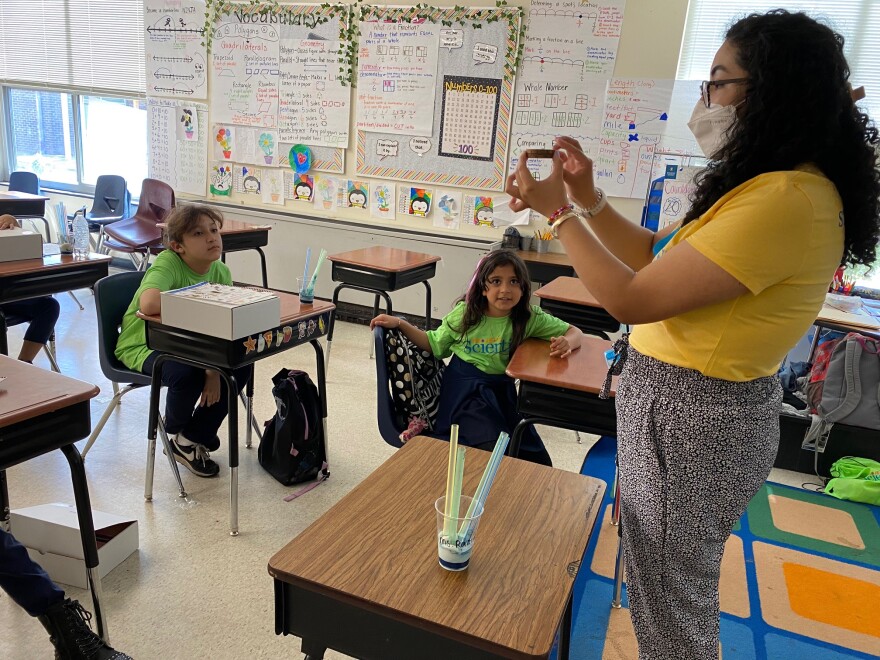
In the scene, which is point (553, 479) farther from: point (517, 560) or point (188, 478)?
point (188, 478)

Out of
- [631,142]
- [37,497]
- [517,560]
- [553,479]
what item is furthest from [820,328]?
[37,497]

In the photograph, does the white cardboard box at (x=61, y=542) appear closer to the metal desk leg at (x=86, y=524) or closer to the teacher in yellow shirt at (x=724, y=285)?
the metal desk leg at (x=86, y=524)

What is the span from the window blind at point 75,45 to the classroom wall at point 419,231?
1.74 meters

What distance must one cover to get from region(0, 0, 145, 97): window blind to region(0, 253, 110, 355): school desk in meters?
3.36

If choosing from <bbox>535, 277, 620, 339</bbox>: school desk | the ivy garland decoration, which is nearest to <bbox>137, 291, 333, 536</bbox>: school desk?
<bbox>535, 277, 620, 339</bbox>: school desk

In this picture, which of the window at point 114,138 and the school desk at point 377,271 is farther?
the window at point 114,138

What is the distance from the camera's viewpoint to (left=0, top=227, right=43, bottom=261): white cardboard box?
108 inches

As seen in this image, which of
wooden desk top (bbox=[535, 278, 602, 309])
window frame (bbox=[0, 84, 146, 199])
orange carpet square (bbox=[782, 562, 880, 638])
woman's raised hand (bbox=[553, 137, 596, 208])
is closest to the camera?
woman's raised hand (bbox=[553, 137, 596, 208])

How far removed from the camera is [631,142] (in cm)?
407

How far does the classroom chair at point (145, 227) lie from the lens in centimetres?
483

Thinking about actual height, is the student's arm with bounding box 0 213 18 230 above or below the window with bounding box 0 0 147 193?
below

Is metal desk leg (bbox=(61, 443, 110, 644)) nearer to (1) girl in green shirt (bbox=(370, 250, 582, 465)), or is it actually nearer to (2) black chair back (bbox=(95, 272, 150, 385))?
(2) black chair back (bbox=(95, 272, 150, 385))

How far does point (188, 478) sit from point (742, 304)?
2295 mm

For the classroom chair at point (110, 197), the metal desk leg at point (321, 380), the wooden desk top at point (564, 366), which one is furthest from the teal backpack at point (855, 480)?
the classroom chair at point (110, 197)
